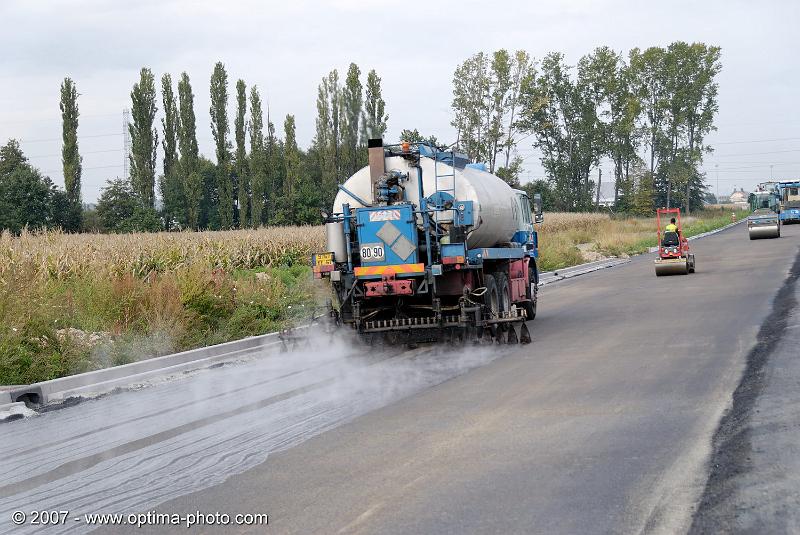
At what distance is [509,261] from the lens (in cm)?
1711

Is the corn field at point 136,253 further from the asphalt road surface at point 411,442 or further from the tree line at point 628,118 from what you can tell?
the tree line at point 628,118

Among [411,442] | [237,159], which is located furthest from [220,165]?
[411,442]

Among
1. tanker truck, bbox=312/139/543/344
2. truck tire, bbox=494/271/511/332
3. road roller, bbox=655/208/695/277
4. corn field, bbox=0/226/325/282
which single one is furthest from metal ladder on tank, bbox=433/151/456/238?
road roller, bbox=655/208/695/277

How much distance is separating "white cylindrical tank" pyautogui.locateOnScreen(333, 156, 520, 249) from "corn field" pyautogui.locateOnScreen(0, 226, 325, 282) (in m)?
4.21

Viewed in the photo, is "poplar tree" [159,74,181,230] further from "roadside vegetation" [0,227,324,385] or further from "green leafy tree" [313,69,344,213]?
"roadside vegetation" [0,227,324,385]

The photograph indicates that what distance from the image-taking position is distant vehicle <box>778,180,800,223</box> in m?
65.0

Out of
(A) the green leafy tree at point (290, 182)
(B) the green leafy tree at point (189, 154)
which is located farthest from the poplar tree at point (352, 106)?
(B) the green leafy tree at point (189, 154)

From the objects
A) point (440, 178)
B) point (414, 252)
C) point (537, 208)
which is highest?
point (440, 178)

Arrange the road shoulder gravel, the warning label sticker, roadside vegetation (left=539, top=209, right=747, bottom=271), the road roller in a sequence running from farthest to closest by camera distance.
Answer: roadside vegetation (left=539, top=209, right=747, bottom=271) → the road roller → the warning label sticker → the road shoulder gravel

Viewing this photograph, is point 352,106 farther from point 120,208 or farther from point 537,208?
point 537,208

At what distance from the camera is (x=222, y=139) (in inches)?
2662

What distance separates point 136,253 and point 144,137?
48.0 m

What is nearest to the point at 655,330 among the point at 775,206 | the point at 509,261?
the point at 509,261

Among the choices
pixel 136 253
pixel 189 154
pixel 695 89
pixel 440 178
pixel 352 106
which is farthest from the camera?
pixel 695 89
